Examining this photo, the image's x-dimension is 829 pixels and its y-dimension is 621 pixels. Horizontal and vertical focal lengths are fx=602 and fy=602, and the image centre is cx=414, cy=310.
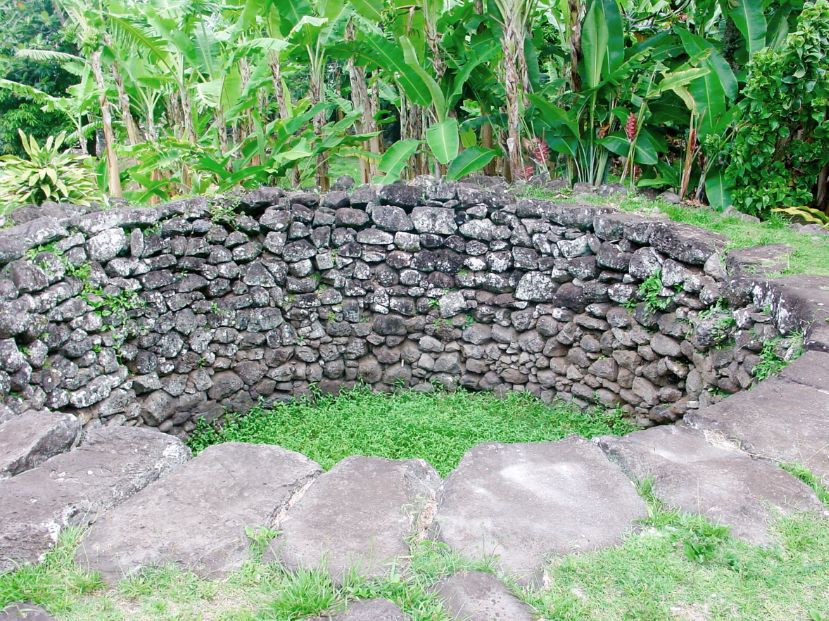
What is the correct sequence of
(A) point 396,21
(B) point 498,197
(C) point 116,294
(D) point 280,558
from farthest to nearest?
(A) point 396,21, (B) point 498,197, (C) point 116,294, (D) point 280,558

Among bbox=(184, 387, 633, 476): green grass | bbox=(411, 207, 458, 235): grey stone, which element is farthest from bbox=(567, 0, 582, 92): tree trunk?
bbox=(184, 387, 633, 476): green grass

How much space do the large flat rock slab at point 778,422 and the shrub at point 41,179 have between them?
15.1ft

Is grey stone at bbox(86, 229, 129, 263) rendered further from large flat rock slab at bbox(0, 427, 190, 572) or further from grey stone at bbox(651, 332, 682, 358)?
grey stone at bbox(651, 332, 682, 358)

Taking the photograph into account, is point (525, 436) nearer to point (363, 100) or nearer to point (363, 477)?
point (363, 477)

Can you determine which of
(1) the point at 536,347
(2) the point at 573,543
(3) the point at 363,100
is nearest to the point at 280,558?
(2) the point at 573,543

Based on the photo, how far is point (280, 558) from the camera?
198cm

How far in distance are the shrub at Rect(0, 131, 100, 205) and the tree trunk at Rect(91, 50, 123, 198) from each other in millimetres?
1089

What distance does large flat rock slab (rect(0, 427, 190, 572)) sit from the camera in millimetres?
2041

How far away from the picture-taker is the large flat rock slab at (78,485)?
204cm

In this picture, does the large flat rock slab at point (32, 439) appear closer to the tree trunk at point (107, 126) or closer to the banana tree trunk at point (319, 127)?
the tree trunk at point (107, 126)

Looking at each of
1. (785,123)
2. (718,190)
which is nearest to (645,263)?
(718,190)

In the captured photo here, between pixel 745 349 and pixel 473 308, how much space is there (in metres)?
2.37

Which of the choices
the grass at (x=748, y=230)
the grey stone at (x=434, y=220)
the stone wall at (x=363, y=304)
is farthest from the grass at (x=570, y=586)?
the grey stone at (x=434, y=220)

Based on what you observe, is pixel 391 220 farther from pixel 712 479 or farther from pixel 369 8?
pixel 712 479
